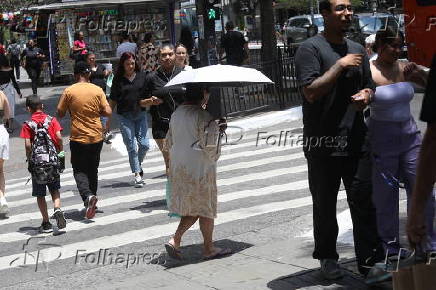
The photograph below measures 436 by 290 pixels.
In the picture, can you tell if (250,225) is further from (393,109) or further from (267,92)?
(267,92)

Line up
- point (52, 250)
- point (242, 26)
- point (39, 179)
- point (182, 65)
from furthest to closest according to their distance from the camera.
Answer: point (242, 26), point (182, 65), point (39, 179), point (52, 250)

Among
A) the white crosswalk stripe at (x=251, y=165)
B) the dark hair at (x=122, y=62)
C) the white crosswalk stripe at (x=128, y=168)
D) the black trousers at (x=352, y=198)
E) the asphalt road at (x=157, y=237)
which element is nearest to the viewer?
the black trousers at (x=352, y=198)

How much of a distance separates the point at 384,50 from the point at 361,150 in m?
0.82

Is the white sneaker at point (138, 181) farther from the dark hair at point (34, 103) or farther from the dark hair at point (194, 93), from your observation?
the dark hair at point (194, 93)

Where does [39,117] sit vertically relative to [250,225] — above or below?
above

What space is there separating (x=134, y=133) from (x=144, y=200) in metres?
1.20

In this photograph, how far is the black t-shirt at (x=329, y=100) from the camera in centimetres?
565

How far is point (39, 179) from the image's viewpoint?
8719 millimetres

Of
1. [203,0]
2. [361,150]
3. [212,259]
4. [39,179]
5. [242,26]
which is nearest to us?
[361,150]

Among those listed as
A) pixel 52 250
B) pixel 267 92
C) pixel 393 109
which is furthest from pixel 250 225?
pixel 267 92

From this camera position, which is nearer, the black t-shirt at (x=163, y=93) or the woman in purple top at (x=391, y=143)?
the woman in purple top at (x=391, y=143)

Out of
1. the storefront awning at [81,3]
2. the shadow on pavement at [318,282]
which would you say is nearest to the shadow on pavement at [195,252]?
the shadow on pavement at [318,282]

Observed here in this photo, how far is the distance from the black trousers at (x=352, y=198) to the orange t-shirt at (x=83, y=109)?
4.06 meters

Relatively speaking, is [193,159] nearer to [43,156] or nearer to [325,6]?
[325,6]
